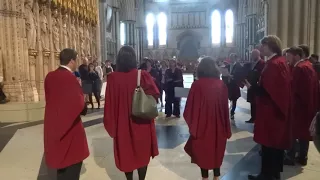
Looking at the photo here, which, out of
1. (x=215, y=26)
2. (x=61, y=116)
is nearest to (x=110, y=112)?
(x=61, y=116)

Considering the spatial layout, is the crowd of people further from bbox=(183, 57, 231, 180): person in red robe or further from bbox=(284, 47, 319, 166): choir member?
bbox=(284, 47, 319, 166): choir member

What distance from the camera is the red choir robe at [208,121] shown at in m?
3.65

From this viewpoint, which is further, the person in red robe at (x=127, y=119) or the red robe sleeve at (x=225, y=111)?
the red robe sleeve at (x=225, y=111)

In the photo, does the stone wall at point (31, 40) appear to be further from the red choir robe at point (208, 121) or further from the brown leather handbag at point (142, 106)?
the red choir robe at point (208, 121)

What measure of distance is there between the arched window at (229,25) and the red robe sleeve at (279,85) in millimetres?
34518

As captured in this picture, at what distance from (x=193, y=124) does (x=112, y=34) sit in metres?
24.1

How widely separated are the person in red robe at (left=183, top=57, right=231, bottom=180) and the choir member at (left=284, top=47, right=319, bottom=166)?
5.34ft

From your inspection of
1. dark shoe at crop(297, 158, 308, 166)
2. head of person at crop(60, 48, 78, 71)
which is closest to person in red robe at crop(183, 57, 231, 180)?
head of person at crop(60, 48, 78, 71)

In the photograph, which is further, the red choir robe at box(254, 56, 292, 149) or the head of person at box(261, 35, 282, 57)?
the head of person at box(261, 35, 282, 57)

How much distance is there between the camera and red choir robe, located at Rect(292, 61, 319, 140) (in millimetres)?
4605

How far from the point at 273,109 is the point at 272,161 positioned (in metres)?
0.70

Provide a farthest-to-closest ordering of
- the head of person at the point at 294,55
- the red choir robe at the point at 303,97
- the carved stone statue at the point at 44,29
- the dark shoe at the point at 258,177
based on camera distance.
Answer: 1. the carved stone statue at the point at 44,29
2. the head of person at the point at 294,55
3. the red choir robe at the point at 303,97
4. the dark shoe at the point at 258,177

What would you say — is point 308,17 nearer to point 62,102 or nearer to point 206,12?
point 62,102

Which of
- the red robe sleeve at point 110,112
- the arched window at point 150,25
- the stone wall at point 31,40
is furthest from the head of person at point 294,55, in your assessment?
the arched window at point 150,25
